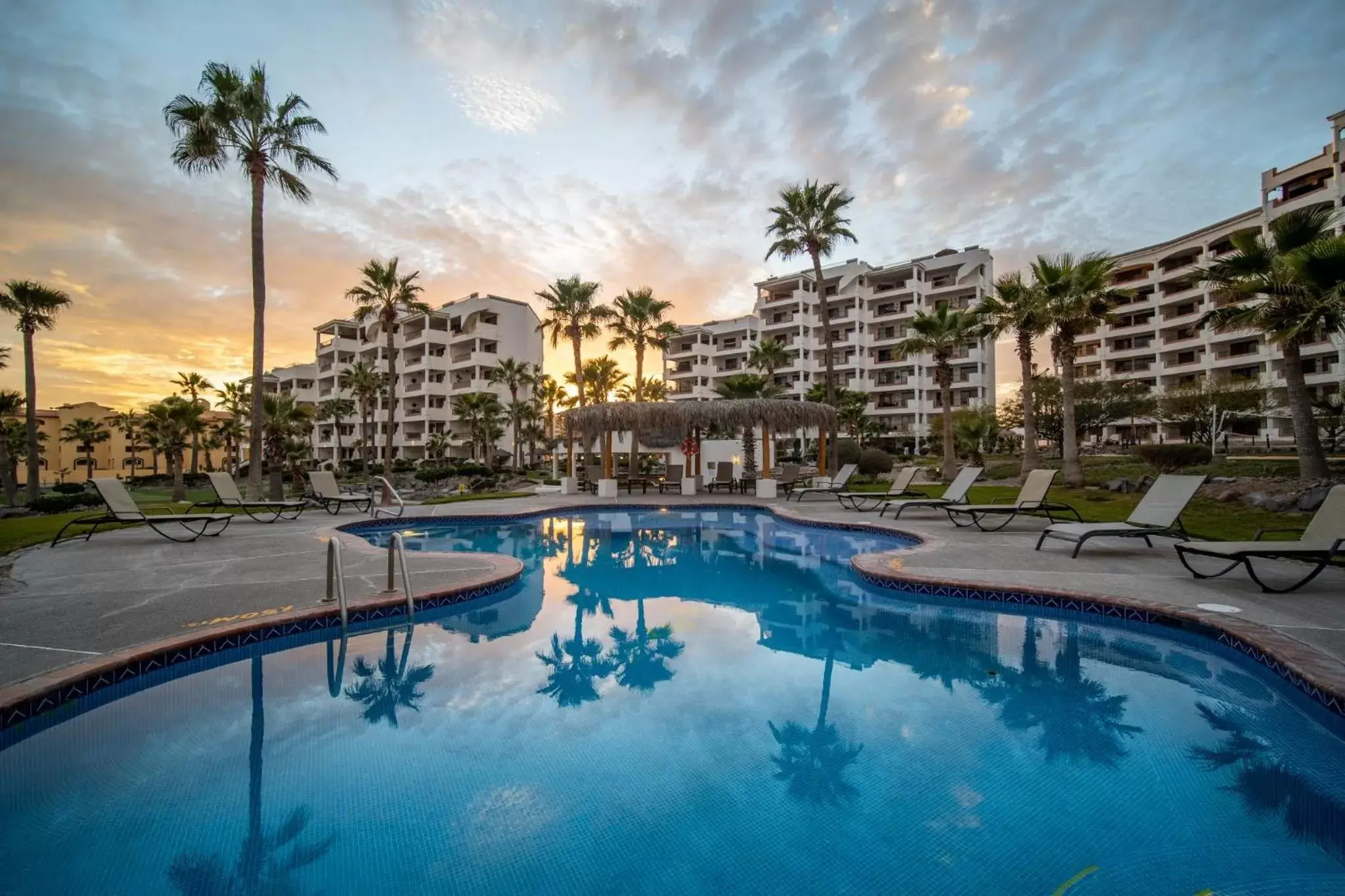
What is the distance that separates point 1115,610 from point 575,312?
27.8 m

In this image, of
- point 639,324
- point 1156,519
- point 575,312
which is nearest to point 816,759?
point 1156,519

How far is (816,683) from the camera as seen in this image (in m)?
4.57

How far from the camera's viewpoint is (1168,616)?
5.28m

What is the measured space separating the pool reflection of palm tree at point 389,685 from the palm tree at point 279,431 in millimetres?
16732

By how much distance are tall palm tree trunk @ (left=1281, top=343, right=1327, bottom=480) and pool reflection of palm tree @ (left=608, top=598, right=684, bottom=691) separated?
44.1 ft

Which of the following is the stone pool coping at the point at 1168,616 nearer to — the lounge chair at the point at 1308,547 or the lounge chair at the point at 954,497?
the lounge chair at the point at 1308,547

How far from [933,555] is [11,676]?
29.2ft

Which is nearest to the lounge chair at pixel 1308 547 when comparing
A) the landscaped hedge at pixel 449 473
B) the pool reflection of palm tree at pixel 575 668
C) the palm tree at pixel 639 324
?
the pool reflection of palm tree at pixel 575 668

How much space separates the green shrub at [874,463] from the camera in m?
28.0

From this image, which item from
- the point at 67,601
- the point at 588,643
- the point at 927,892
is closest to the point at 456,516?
the point at 67,601

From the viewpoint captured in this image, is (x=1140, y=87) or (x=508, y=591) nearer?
(x=508, y=591)

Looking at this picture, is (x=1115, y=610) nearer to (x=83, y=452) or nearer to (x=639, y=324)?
(x=639, y=324)

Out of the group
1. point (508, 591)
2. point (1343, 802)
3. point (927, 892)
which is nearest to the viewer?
point (927, 892)

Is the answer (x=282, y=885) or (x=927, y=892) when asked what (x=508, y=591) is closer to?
(x=282, y=885)
